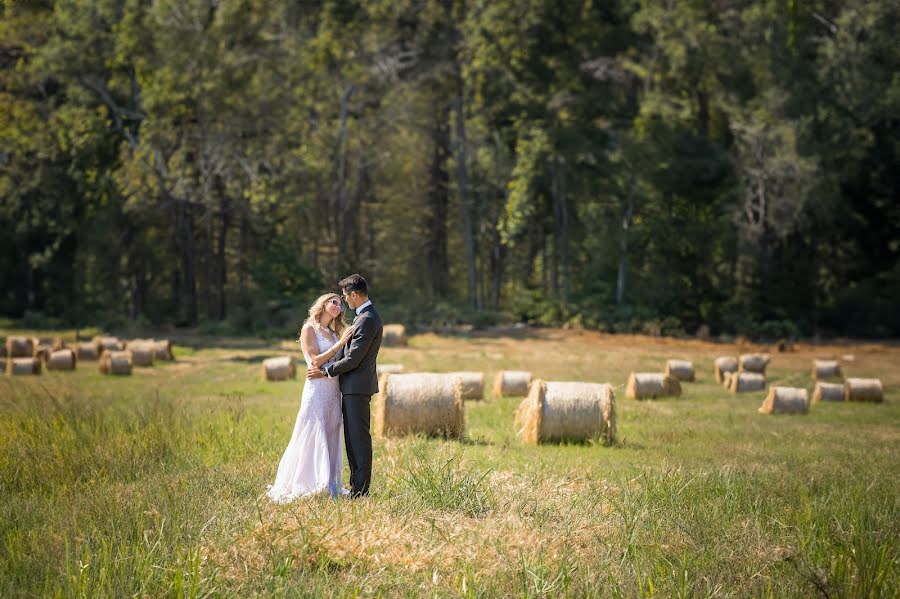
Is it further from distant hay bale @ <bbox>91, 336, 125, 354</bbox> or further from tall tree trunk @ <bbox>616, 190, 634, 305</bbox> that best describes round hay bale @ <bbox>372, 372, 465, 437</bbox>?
tall tree trunk @ <bbox>616, 190, 634, 305</bbox>

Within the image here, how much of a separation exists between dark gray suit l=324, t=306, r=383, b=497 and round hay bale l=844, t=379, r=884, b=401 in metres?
12.6

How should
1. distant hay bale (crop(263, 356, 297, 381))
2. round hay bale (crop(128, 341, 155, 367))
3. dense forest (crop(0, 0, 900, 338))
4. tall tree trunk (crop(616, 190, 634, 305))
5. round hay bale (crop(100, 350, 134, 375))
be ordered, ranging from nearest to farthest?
distant hay bale (crop(263, 356, 297, 381)) < round hay bale (crop(100, 350, 134, 375)) < round hay bale (crop(128, 341, 155, 367)) < dense forest (crop(0, 0, 900, 338)) < tall tree trunk (crop(616, 190, 634, 305))

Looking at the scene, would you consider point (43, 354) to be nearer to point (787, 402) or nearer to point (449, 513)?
point (787, 402)

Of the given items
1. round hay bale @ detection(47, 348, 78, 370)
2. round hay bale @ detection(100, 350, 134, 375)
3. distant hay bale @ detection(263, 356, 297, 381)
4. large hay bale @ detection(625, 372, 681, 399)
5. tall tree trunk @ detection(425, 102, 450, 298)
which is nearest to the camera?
large hay bale @ detection(625, 372, 681, 399)

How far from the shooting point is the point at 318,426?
1021cm

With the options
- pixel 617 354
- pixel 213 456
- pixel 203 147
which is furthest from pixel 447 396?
pixel 203 147

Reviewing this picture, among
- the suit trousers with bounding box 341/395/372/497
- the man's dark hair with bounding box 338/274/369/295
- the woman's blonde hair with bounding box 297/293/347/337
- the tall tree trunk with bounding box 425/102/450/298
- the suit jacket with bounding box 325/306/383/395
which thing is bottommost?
the suit trousers with bounding box 341/395/372/497

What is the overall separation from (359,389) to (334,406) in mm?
363

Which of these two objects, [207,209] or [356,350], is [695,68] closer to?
[207,209]

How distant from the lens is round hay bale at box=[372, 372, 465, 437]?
47.0ft

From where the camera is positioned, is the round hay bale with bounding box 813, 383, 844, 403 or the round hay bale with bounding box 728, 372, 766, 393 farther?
the round hay bale with bounding box 728, 372, 766, 393

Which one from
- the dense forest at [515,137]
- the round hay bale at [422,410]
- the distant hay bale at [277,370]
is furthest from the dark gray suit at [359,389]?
the dense forest at [515,137]

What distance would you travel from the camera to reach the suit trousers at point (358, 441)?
996 centimetres

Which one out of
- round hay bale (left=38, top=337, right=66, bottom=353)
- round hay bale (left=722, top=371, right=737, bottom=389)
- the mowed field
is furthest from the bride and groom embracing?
round hay bale (left=38, top=337, right=66, bottom=353)
